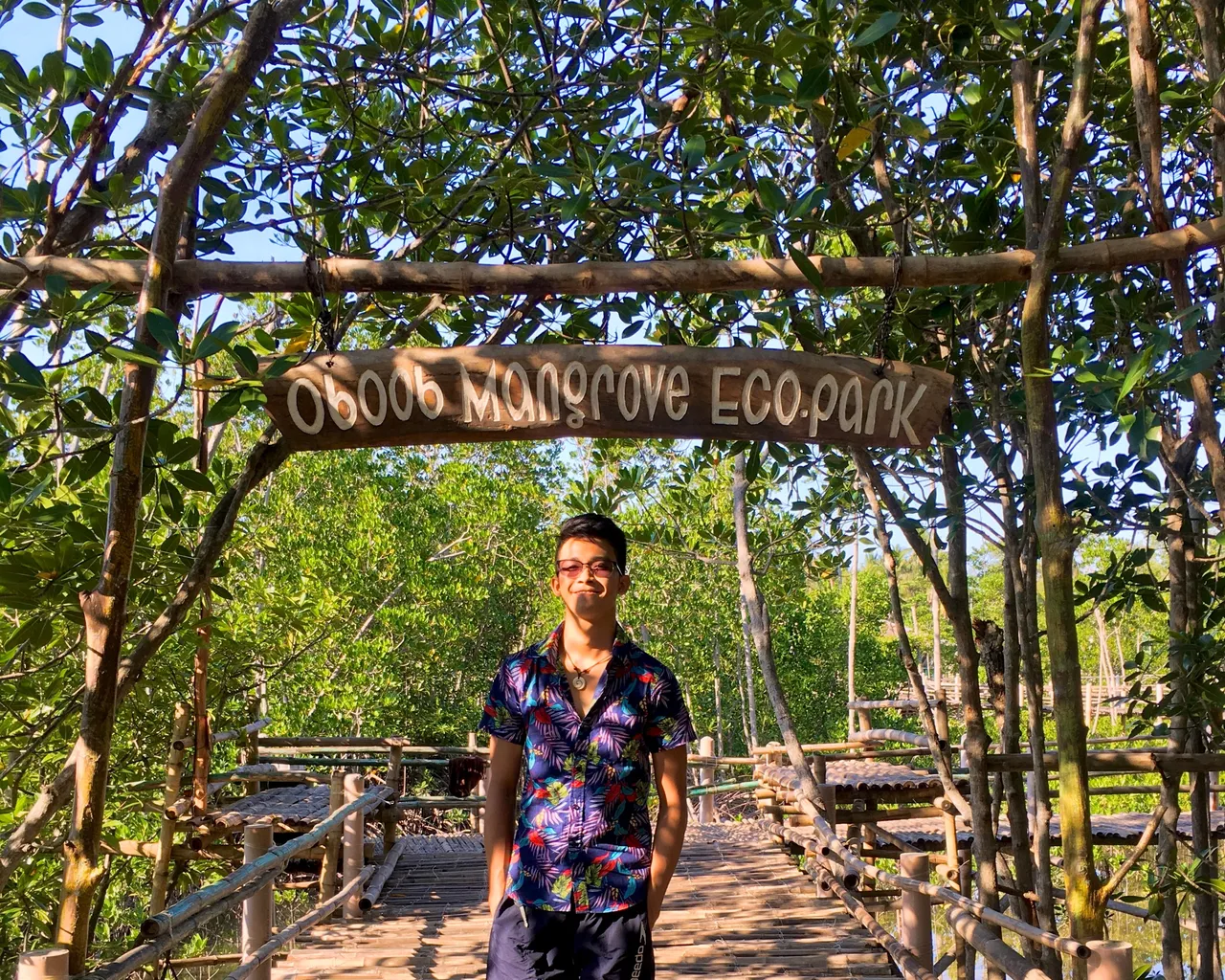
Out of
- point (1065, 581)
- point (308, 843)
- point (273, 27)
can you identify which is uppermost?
point (273, 27)

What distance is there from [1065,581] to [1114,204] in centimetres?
153

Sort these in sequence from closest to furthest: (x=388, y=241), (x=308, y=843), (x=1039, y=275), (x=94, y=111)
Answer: (x=1039, y=275) < (x=94, y=111) < (x=388, y=241) < (x=308, y=843)

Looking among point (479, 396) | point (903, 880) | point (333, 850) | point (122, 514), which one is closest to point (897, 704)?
point (903, 880)

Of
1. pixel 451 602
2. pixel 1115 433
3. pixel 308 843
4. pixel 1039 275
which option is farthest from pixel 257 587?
pixel 1039 275

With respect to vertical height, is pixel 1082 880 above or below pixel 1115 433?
below

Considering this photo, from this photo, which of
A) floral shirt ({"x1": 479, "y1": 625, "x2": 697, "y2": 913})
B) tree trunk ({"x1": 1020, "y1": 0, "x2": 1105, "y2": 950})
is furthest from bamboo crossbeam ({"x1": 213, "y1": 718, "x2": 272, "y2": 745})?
tree trunk ({"x1": 1020, "y1": 0, "x2": 1105, "y2": 950})

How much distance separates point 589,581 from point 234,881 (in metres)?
1.65

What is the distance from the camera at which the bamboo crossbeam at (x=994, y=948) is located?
7.28 ft

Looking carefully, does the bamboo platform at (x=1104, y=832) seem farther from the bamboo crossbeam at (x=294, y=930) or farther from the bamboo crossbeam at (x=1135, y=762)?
the bamboo crossbeam at (x=1135, y=762)

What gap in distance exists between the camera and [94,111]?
242cm

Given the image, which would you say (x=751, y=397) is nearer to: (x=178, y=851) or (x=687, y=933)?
(x=687, y=933)

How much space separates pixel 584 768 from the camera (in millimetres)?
1986

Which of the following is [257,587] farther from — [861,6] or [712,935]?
[861,6]

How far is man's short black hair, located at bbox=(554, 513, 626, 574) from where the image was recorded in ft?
6.82
